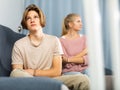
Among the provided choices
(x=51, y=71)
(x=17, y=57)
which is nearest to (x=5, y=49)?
(x=17, y=57)

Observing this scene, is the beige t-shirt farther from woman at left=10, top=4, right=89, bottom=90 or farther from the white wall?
the white wall

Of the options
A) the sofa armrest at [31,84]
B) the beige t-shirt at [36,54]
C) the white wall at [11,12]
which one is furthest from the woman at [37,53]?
the white wall at [11,12]

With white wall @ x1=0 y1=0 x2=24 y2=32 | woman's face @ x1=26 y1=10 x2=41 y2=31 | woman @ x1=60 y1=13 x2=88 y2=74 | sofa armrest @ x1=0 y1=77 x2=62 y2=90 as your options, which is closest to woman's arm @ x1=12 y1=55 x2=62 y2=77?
woman @ x1=60 y1=13 x2=88 y2=74

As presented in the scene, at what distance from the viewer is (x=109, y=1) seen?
0.64 metres

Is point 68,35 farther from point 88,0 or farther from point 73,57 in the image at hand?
point 88,0

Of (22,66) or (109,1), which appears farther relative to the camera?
(22,66)

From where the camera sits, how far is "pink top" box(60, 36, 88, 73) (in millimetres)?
1867

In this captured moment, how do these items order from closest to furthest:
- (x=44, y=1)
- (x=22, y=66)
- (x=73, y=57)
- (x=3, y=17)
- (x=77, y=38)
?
(x=22, y=66) → (x=73, y=57) → (x=77, y=38) → (x=3, y=17) → (x=44, y=1)

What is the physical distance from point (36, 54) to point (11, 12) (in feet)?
4.45

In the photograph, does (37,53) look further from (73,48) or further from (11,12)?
(11,12)

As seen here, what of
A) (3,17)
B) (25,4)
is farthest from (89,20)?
(25,4)

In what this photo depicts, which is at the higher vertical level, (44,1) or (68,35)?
(44,1)

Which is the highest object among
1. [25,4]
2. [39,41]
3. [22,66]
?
[25,4]

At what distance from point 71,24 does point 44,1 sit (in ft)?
3.00
